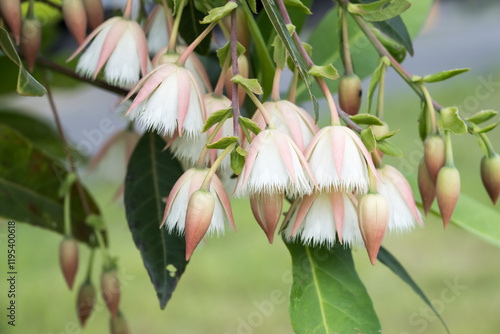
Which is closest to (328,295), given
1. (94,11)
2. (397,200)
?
(397,200)

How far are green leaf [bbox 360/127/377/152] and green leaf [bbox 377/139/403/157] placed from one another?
2 centimetres

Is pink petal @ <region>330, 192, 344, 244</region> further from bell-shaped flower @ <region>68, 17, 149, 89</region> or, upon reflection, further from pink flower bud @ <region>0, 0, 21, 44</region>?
pink flower bud @ <region>0, 0, 21, 44</region>

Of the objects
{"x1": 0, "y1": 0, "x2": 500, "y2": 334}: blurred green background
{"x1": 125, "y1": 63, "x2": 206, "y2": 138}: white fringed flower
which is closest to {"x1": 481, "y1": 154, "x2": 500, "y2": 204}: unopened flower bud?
{"x1": 125, "y1": 63, "x2": 206, "y2": 138}: white fringed flower

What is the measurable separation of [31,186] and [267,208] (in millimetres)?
407

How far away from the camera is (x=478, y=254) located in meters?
2.52

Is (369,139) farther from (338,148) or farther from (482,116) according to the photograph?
(482,116)

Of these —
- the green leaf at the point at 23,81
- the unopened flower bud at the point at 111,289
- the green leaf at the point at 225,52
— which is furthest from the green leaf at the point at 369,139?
the unopened flower bud at the point at 111,289

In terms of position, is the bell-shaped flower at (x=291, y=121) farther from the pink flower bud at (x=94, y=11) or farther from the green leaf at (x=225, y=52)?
the pink flower bud at (x=94, y=11)

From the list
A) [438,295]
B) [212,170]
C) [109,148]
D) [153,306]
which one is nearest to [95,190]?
[153,306]

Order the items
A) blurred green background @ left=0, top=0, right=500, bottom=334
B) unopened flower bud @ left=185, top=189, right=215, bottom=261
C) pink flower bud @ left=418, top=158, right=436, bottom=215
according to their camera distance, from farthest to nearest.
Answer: blurred green background @ left=0, top=0, right=500, bottom=334
pink flower bud @ left=418, top=158, right=436, bottom=215
unopened flower bud @ left=185, top=189, right=215, bottom=261

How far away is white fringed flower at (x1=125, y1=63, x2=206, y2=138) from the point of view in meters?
0.44

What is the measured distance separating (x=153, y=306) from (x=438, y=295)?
3.30 ft

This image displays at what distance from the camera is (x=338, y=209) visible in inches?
17.0

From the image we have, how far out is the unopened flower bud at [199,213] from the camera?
395 millimetres
